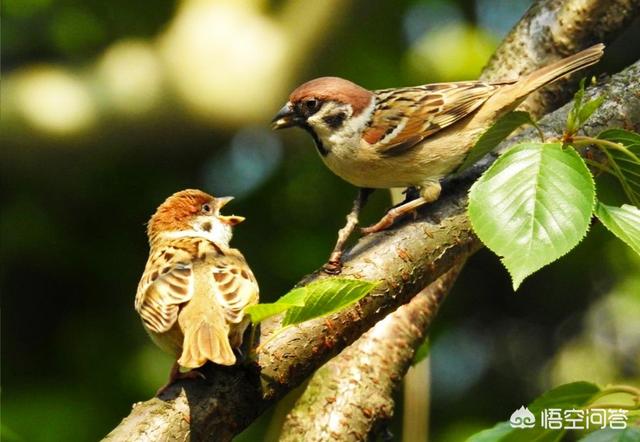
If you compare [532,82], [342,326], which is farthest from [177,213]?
[532,82]

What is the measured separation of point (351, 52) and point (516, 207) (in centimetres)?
447

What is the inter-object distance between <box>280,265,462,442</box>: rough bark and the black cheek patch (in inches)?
31.5

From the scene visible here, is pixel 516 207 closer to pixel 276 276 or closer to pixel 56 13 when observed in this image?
pixel 276 276

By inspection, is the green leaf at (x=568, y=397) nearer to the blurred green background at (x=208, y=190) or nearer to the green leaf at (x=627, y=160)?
the green leaf at (x=627, y=160)

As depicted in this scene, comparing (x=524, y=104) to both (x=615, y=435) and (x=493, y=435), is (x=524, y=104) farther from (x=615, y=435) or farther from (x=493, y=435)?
(x=615, y=435)

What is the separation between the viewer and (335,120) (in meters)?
4.39

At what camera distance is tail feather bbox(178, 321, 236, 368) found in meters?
2.80

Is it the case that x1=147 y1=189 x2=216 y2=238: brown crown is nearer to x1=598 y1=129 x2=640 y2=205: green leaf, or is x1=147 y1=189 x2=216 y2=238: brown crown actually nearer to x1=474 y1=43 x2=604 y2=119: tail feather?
x1=474 y1=43 x2=604 y2=119: tail feather

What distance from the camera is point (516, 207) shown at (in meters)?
2.57

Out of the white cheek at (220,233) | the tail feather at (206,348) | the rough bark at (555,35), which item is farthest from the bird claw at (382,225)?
the rough bark at (555,35)

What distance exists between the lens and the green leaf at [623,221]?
2.54 meters

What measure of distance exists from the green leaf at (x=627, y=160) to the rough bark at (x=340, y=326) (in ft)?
2.15

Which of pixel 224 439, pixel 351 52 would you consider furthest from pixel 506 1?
pixel 224 439

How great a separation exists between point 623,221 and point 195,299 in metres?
1.31
